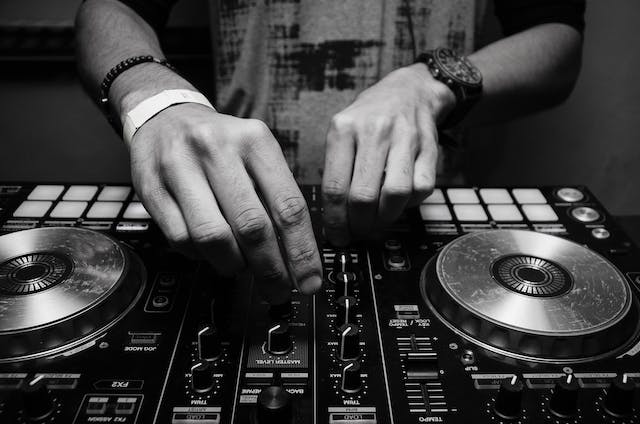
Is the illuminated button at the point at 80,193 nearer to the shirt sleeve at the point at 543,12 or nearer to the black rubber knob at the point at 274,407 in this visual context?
the black rubber knob at the point at 274,407

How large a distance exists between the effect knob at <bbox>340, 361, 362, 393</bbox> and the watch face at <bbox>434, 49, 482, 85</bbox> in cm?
70

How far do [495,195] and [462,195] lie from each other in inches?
2.5

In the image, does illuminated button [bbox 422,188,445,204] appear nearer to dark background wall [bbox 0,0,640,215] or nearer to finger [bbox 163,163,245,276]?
finger [bbox 163,163,245,276]

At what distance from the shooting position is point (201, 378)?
60 cm

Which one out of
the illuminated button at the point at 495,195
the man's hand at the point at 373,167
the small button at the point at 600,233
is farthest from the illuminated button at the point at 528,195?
the man's hand at the point at 373,167

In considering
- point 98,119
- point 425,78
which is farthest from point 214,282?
point 98,119

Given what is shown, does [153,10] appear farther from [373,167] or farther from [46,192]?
[373,167]

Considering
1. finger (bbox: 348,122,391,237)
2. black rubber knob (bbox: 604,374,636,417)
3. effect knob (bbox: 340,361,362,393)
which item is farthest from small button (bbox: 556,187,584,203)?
effect knob (bbox: 340,361,362,393)

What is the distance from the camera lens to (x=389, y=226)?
0.94 meters

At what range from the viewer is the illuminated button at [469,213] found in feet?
3.15

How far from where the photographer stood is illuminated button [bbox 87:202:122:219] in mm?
937

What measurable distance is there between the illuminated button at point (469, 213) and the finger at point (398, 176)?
0.16 m

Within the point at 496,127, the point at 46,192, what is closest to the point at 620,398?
the point at 46,192

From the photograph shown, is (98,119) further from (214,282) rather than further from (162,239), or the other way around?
(214,282)
